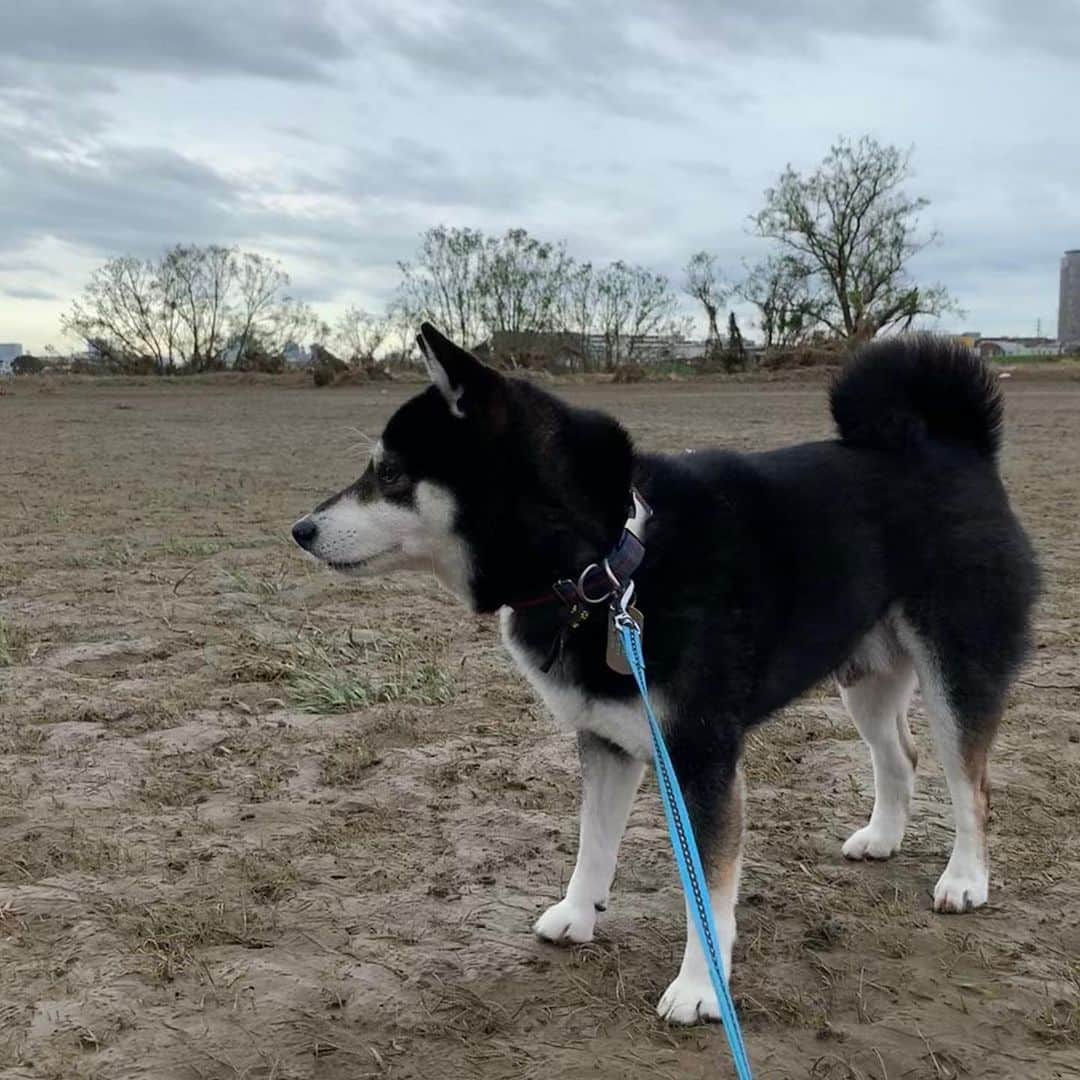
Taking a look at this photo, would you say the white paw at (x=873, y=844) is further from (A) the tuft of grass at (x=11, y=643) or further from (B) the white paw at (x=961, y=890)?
(A) the tuft of grass at (x=11, y=643)

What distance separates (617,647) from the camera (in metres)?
2.91

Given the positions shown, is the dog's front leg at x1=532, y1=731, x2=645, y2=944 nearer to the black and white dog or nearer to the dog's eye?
the black and white dog

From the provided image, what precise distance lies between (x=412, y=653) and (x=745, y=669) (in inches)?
121

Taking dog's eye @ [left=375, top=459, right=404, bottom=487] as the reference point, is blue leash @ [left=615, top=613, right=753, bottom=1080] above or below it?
below

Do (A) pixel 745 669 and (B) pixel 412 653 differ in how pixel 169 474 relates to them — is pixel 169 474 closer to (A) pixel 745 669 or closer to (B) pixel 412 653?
(B) pixel 412 653

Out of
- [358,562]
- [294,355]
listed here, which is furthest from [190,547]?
[294,355]

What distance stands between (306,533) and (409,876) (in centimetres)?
118

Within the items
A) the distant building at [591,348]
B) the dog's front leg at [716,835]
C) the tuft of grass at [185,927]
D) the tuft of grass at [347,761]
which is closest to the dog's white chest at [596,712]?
the dog's front leg at [716,835]

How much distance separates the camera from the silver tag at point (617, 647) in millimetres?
2885

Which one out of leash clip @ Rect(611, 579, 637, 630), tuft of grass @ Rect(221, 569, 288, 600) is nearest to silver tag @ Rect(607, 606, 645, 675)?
leash clip @ Rect(611, 579, 637, 630)

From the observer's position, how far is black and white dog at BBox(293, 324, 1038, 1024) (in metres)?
3.01

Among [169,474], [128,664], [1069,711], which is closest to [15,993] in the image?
[128,664]

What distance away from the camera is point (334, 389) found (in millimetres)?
35031

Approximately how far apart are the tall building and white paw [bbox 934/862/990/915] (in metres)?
67.8
